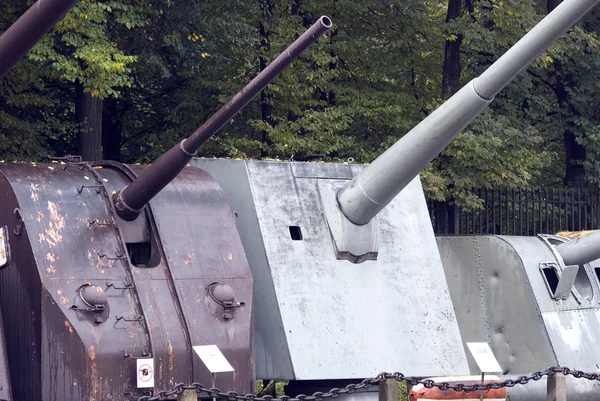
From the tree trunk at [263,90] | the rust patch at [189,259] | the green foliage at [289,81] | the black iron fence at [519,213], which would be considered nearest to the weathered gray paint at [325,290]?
the rust patch at [189,259]

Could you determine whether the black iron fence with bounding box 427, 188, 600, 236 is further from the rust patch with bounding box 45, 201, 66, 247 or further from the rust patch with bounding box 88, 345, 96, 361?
the rust patch with bounding box 88, 345, 96, 361

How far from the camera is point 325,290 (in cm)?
855

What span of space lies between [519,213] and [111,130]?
658cm

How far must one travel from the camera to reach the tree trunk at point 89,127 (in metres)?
15.7

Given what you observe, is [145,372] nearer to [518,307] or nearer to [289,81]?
[518,307]

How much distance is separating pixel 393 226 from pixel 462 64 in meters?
11.2

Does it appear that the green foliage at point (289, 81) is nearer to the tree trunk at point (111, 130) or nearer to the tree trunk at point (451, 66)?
the tree trunk at point (111, 130)

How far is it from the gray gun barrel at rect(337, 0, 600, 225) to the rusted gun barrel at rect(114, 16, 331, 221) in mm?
1522

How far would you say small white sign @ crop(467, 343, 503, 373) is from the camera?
810 cm

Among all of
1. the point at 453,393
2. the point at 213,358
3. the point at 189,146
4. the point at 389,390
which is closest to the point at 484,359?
the point at 453,393

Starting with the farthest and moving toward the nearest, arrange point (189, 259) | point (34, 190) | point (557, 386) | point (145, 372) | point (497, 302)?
point (497, 302) → point (557, 386) → point (189, 259) → point (34, 190) → point (145, 372)

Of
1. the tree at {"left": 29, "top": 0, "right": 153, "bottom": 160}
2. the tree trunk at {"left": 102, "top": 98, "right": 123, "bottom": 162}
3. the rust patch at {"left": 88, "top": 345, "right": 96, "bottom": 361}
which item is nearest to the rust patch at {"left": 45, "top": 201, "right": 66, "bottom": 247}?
the rust patch at {"left": 88, "top": 345, "right": 96, "bottom": 361}

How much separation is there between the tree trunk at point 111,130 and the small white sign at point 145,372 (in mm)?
11500

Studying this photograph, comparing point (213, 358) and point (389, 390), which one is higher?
point (213, 358)
